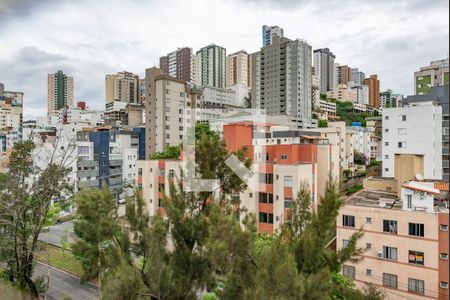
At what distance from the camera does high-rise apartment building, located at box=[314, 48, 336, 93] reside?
3572 cm

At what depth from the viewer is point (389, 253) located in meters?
5.41

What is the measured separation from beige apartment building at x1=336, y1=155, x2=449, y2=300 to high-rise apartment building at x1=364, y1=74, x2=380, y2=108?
1228 inches

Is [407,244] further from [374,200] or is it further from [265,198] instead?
[265,198]

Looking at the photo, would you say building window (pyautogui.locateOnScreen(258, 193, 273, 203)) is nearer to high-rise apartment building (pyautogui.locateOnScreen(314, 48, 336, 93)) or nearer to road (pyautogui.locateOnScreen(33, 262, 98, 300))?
road (pyautogui.locateOnScreen(33, 262, 98, 300))

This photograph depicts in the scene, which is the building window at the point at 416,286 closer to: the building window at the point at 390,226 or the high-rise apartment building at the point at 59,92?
the building window at the point at 390,226

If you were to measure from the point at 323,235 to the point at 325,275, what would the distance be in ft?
1.65

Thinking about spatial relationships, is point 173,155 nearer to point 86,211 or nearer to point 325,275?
point 86,211

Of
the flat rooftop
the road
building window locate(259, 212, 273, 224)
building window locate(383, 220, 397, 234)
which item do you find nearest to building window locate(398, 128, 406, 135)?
the flat rooftop

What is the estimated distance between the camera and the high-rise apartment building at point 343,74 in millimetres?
39312

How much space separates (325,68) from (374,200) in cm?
3276

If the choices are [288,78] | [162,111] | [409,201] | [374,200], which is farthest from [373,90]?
[409,201]

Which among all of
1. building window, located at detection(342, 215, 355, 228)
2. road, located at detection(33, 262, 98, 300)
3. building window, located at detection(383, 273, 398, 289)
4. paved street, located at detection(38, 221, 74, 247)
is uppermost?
building window, located at detection(342, 215, 355, 228)

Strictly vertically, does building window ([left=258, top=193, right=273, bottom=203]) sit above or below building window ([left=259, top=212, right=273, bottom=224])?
above

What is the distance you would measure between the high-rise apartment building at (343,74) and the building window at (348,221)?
Answer: 119 feet
